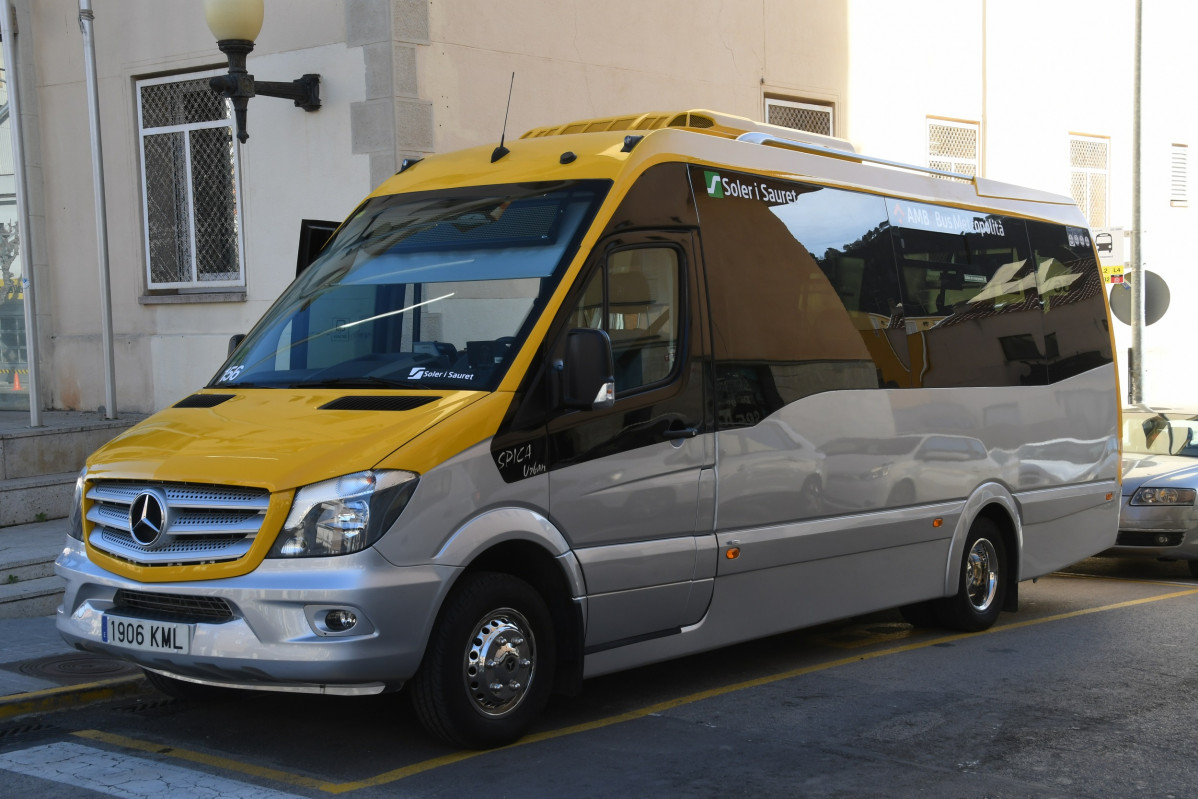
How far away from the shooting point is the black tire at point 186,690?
6.65 meters

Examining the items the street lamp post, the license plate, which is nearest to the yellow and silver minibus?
the license plate

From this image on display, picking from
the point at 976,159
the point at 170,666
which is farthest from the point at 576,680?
the point at 976,159

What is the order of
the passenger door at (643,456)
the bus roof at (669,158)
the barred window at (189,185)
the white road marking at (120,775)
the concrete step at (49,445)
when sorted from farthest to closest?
the barred window at (189,185) → the concrete step at (49,445) → the bus roof at (669,158) → the passenger door at (643,456) → the white road marking at (120,775)

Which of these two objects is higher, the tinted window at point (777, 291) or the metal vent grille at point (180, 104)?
the metal vent grille at point (180, 104)

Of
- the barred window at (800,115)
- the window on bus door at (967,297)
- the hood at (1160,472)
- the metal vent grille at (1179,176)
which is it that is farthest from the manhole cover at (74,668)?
the metal vent grille at (1179,176)

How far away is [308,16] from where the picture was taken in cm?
1228

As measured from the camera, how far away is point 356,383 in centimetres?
626

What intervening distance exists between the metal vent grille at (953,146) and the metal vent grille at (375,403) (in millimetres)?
14111

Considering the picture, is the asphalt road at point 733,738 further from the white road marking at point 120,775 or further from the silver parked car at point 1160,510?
the silver parked car at point 1160,510

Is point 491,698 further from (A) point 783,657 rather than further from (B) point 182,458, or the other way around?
(A) point 783,657

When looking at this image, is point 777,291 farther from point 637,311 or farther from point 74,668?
point 74,668

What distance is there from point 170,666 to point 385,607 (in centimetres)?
100

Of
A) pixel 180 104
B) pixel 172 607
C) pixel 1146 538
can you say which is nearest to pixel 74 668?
pixel 172 607

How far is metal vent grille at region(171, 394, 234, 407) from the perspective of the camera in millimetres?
6473
